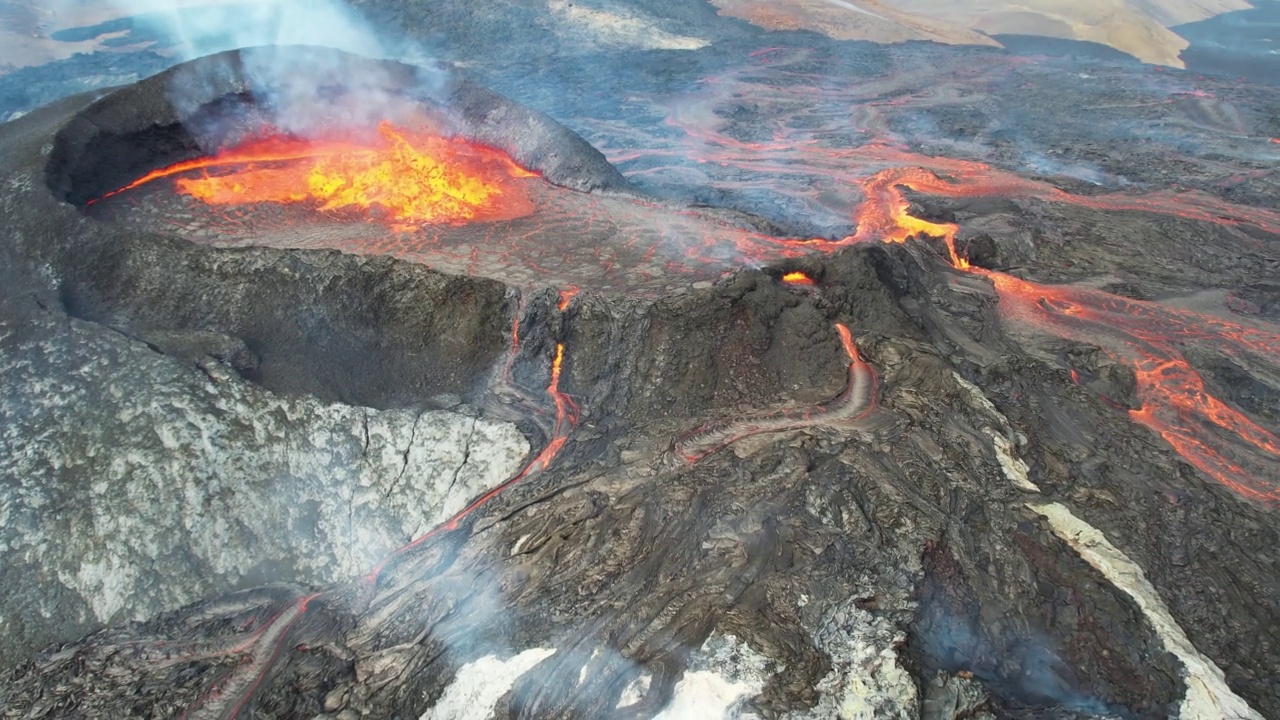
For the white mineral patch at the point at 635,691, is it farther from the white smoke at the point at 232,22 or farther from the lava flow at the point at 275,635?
the white smoke at the point at 232,22

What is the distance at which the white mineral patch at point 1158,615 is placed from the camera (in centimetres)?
716

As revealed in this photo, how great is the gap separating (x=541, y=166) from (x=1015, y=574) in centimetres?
1162

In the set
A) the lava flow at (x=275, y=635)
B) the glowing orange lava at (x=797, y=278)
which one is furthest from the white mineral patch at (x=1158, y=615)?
the lava flow at (x=275, y=635)

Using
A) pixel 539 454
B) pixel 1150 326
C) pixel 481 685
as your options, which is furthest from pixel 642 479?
pixel 1150 326

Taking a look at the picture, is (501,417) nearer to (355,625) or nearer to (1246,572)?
(355,625)

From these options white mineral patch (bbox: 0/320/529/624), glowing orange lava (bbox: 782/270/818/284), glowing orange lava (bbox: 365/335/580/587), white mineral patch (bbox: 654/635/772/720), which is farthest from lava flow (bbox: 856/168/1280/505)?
white mineral patch (bbox: 0/320/529/624)

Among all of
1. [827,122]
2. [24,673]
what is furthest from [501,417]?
A: [827,122]

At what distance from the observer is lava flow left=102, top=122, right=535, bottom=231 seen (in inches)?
521

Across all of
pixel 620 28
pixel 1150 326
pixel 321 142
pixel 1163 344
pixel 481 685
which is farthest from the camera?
pixel 620 28

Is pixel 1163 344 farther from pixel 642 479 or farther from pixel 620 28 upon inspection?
pixel 620 28

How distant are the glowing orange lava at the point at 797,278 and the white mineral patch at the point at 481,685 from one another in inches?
275

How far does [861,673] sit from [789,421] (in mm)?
3669

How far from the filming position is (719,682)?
685 cm

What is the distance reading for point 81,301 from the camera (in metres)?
10.6
